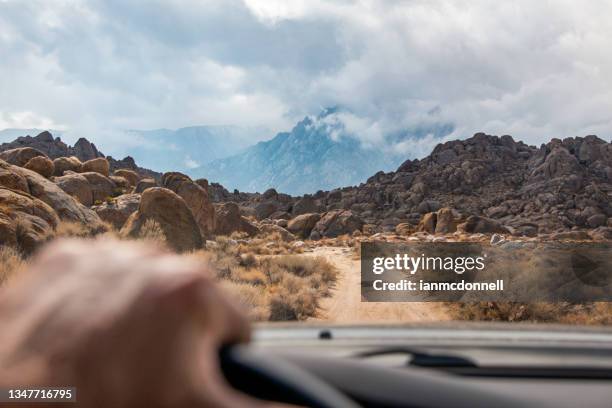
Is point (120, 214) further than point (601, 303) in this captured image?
Yes

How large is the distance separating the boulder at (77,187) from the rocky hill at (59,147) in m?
61.2

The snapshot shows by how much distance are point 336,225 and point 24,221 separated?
123ft

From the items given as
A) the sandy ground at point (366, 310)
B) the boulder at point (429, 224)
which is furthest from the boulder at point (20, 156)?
the boulder at point (429, 224)

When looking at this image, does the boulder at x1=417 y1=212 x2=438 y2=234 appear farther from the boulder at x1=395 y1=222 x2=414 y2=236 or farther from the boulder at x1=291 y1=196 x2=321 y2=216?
the boulder at x1=291 y1=196 x2=321 y2=216

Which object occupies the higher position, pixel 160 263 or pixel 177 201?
pixel 177 201

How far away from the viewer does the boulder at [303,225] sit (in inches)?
2036

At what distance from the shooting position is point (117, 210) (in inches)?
1102

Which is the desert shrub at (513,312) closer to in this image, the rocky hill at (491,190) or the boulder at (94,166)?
the boulder at (94,166)

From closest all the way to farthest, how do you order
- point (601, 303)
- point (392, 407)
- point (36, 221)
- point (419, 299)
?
point (392, 407) < point (601, 303) < point (36, 221) < point (419, 299)

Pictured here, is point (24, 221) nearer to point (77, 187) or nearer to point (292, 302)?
point (292, 302)

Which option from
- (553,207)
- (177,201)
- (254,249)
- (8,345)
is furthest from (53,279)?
(553,207)

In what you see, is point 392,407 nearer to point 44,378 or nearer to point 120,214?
point 44,378

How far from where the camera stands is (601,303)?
47.9 feet

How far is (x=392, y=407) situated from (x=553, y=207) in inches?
3154
